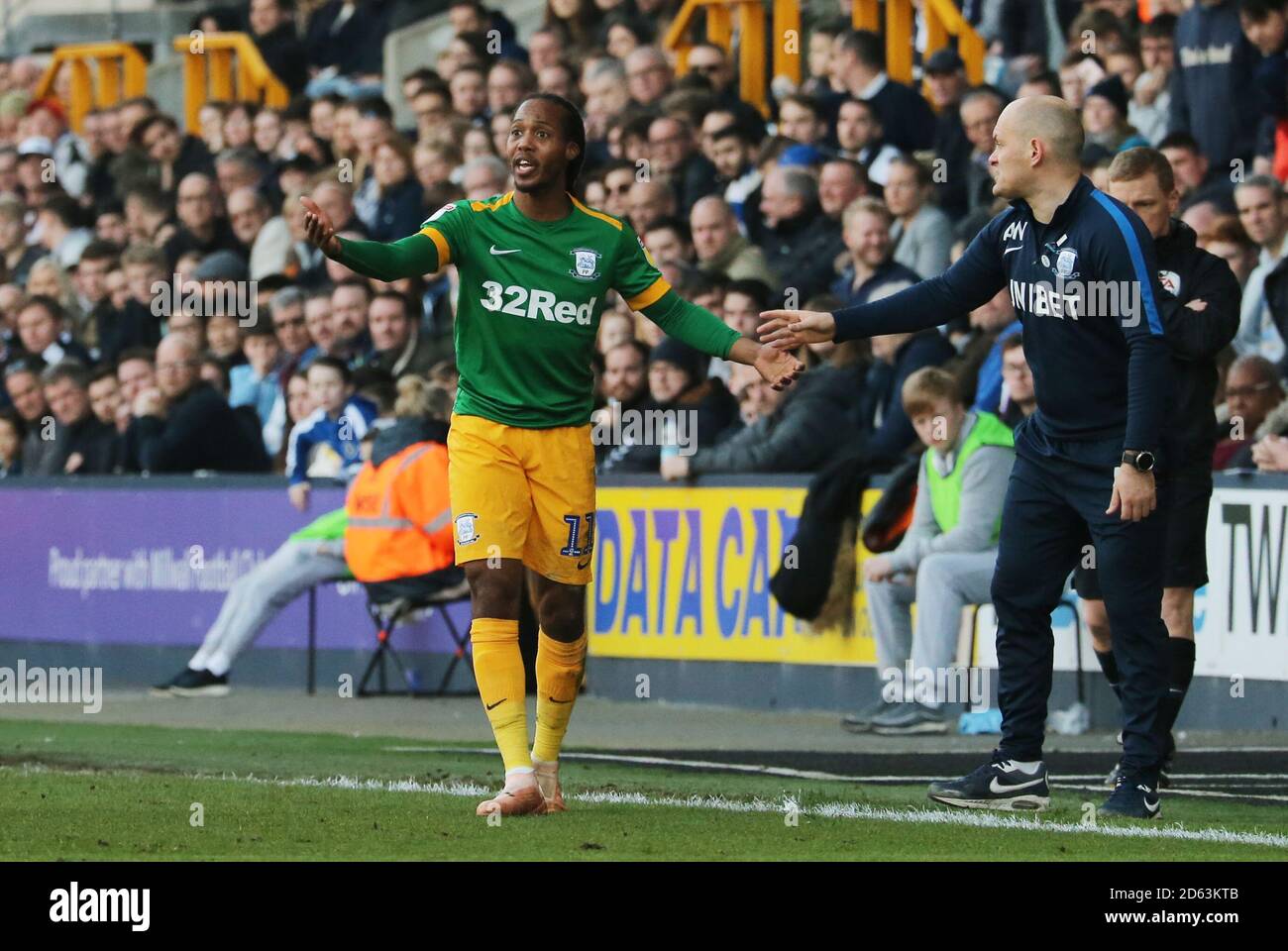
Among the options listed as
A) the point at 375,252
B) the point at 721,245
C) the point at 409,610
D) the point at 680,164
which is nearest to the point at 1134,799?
the point at 375,252

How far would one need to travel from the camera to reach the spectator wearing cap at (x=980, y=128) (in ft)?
54.6

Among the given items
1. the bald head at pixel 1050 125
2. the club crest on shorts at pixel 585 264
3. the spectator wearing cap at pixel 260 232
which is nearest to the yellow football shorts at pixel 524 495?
the club crest on shorts at pixel 585 264

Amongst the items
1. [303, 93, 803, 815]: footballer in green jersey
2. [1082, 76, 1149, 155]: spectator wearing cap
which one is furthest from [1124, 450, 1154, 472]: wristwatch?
[1082, 76, 1149, 155]: spectator wearing cap

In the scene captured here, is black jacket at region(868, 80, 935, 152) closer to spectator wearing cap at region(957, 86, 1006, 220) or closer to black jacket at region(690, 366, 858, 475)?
spectator wearing cap at region(957, 86, 1006, 220)

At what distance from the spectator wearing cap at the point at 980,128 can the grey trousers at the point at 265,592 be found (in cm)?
453

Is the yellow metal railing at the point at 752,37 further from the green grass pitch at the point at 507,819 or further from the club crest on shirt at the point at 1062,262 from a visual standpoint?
the club crest on shirt at the point at 1062,262

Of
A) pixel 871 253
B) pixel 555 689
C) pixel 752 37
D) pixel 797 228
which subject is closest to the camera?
pixel 555 689

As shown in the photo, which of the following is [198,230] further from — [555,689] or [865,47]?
[555,689]

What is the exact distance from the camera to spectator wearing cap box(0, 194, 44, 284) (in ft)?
80.4

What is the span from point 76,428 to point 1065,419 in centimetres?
1219

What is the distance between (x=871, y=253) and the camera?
15875 millimetres

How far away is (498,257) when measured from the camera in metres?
9.59

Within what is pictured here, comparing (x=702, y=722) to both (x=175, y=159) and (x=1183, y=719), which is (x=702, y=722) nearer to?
(x=1183, y=719)
